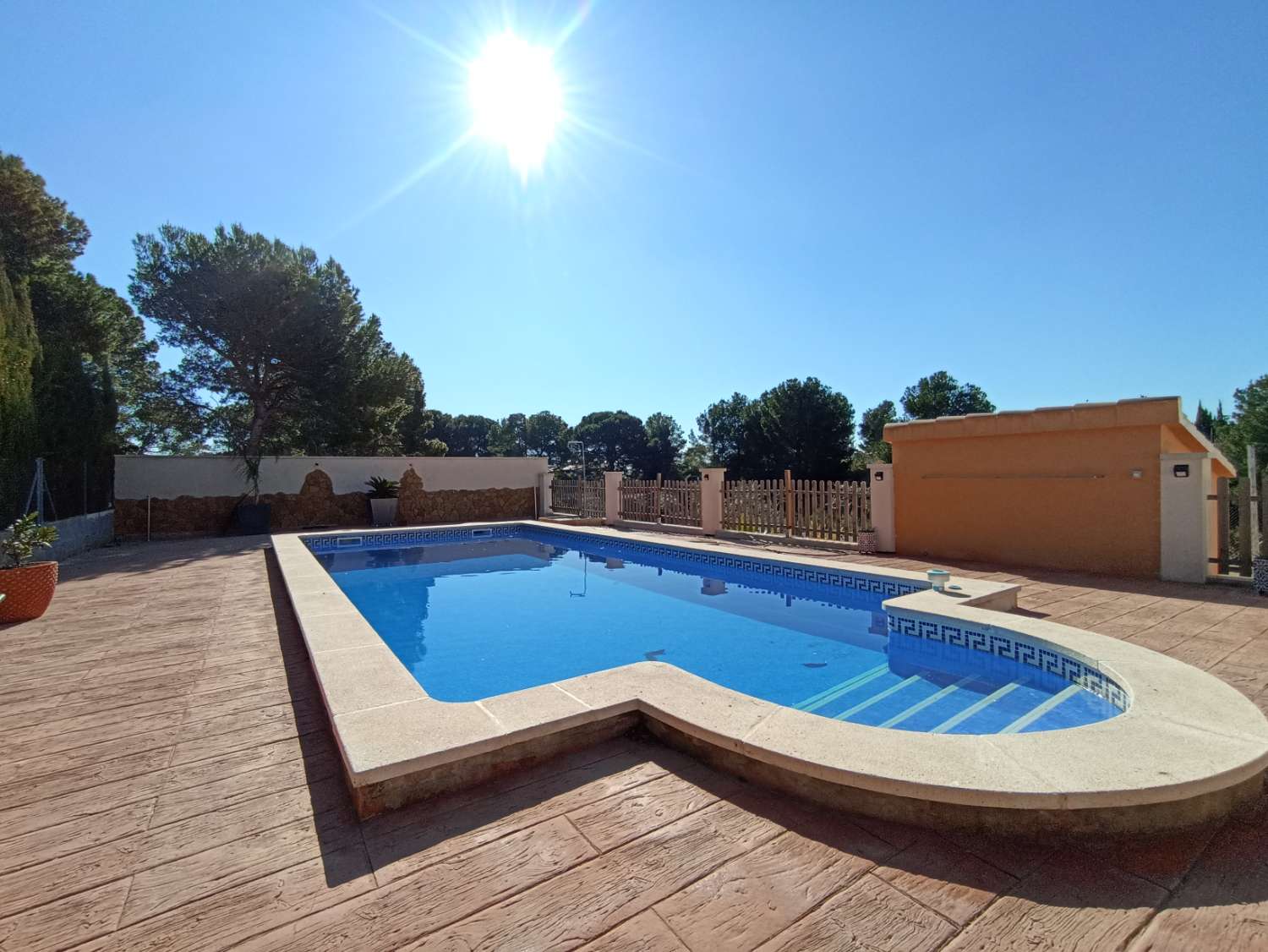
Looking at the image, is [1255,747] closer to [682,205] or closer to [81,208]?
[682,205]

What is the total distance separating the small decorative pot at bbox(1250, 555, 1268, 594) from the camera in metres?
5.35

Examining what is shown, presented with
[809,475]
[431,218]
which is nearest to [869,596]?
[431,218]

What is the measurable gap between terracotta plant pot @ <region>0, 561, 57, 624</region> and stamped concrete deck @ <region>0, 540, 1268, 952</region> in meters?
3.07

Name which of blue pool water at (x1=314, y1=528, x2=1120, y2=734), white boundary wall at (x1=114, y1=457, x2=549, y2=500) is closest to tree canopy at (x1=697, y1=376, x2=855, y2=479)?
white boundary wall at (x1=114, y1=457, x2=549, y2=500)

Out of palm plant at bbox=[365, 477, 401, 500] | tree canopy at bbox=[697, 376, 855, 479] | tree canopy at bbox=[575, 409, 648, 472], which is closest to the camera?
palm plant at bbox=[365, 477, 401, 500]

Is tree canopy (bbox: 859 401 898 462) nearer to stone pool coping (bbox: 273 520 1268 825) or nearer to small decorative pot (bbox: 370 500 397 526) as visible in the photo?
small decorative pot (bbox: 370 500 397 526)

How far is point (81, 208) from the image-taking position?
1526 centimetres

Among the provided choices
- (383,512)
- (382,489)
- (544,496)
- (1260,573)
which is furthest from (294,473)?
(1260,573)

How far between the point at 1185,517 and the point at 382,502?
1516 centimetres

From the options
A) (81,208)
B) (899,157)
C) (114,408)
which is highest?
(81,208)

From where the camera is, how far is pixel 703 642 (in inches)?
211

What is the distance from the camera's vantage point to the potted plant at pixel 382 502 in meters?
14.8

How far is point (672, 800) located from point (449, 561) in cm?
885

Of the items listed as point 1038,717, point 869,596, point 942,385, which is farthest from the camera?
point 942,385
